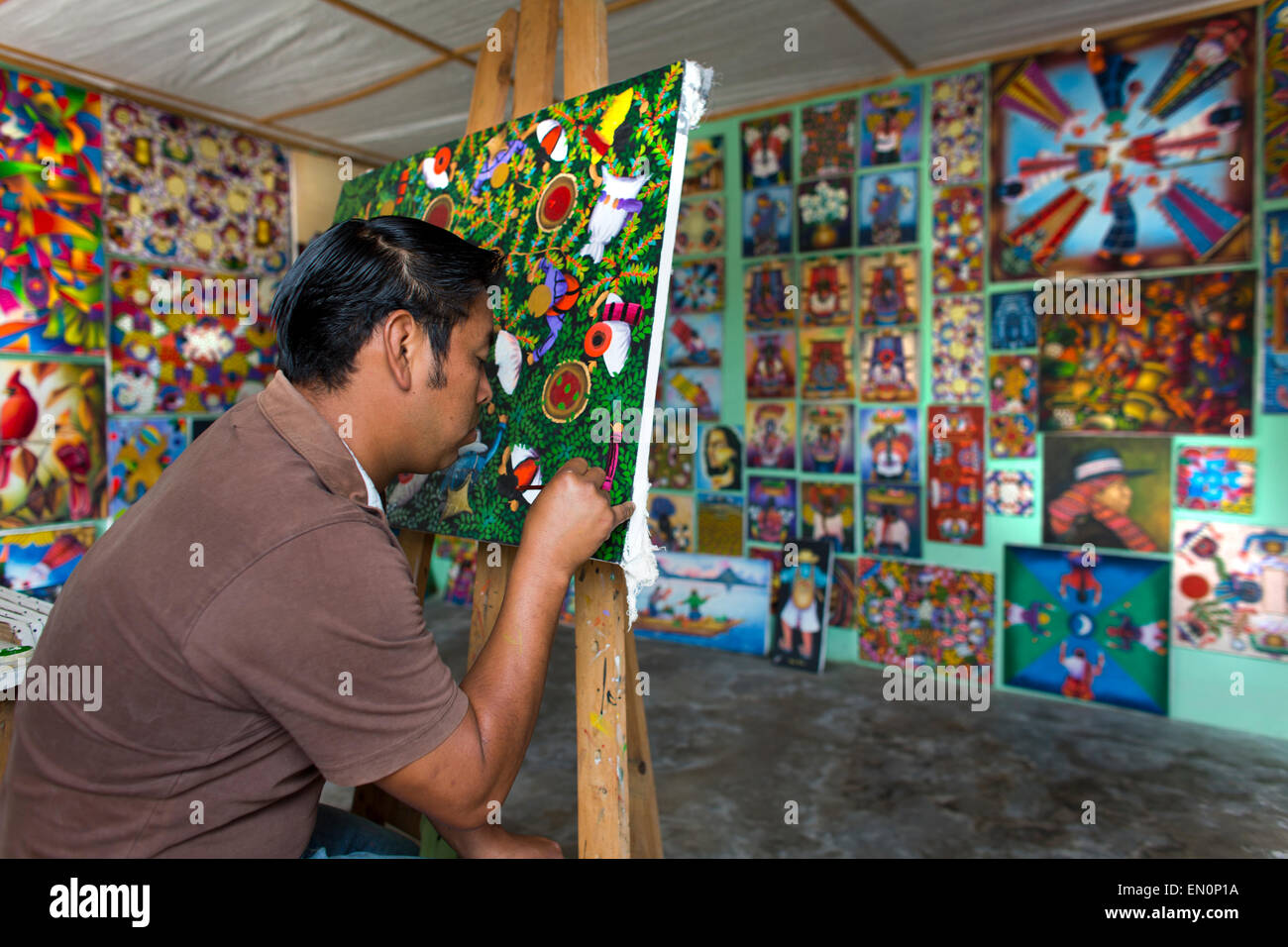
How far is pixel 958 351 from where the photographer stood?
11.8ft

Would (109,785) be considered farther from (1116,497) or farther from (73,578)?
(1116,497)

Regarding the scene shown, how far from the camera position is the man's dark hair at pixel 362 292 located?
113 cm

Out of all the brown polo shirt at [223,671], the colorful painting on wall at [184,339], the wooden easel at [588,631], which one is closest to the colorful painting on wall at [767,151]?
the wooden easel at [588,631]

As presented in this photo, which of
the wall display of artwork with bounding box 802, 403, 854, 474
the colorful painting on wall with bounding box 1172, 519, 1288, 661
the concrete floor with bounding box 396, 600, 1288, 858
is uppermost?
the wall display of artwork with bounding box 802, 403, 854, 474

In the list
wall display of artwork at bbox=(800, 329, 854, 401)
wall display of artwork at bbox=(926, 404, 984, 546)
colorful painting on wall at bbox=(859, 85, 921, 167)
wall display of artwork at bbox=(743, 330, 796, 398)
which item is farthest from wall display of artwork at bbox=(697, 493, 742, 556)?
colorful painting on wall at bbox=(859, 85, 921, 167)

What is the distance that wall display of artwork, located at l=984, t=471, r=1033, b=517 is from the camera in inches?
137

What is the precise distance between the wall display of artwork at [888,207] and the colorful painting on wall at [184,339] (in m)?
2.81

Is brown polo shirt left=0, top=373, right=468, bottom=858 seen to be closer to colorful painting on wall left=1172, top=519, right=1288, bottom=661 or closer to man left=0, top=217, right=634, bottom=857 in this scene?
man left=0, top=217, right=634, bottom=857

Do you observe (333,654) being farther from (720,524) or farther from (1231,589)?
(720,524)

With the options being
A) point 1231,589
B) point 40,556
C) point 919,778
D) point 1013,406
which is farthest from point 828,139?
A: point 40,556

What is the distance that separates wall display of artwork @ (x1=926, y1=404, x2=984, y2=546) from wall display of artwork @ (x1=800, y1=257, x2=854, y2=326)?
2.08 feet

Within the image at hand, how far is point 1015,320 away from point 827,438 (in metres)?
0.99
